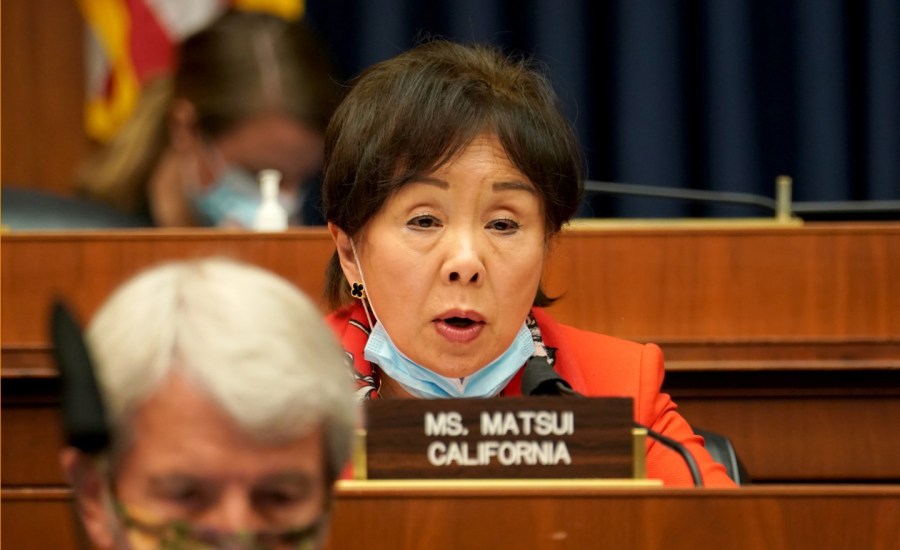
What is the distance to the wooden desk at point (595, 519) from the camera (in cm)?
151

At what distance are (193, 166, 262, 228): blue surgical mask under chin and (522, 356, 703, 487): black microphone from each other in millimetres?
1922

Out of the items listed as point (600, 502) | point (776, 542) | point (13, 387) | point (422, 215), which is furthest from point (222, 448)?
point (13, 387)

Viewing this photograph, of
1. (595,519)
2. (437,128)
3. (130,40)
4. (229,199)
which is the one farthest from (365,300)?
(130,40)

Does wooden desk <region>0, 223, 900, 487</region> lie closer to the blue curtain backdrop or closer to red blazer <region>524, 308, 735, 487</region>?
red blazer <region>524, 308, 735, 487</region>

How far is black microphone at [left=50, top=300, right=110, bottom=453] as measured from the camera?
1.00 m

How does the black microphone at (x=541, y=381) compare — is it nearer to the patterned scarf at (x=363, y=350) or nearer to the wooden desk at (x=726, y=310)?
the patterned scarf at (x=363, y=350)

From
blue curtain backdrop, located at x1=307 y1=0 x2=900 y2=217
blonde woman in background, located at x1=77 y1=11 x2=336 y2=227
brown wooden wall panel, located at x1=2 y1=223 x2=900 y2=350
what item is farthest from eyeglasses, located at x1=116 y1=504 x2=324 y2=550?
blue curtain backdrop, located at x1=307 y1=0 x2=900 y2=217

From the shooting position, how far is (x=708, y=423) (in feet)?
9.04

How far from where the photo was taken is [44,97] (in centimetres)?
488

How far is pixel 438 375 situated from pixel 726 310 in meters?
0.76

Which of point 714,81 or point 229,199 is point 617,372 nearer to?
point 229,199

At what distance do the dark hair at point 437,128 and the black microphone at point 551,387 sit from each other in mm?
380

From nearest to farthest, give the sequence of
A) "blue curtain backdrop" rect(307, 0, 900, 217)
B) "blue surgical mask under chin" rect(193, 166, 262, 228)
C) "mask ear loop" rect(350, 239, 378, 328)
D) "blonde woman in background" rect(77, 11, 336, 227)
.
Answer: "mask ear loop" rect(350, 239, 378, 328)
"blue surgical mask under chin" rect(193, 166, 262, 228)
"blonde woman in background" rect(77, 11, 336, 227)
"blue curtain backdrop" rect(307, 0, 900, 217)

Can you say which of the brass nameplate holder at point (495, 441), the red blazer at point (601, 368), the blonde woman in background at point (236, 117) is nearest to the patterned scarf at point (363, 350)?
the red blazer at point (601, 368)
